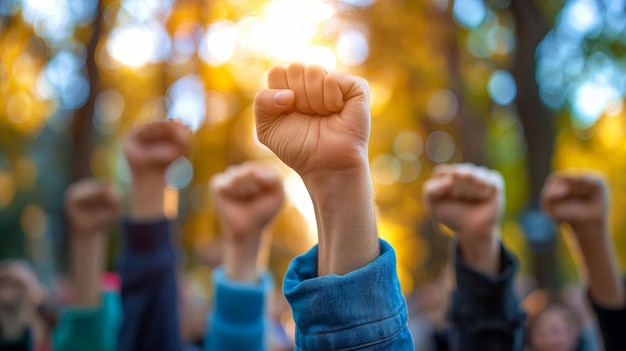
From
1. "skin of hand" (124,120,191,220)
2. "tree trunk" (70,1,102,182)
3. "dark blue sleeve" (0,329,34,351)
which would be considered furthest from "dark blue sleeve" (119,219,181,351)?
"tree trunk" (70,1,102,182)

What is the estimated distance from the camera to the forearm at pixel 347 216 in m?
1.39

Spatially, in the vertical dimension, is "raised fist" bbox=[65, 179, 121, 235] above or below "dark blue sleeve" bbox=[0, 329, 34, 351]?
above

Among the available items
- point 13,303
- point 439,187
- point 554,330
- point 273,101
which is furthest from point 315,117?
point 554,330

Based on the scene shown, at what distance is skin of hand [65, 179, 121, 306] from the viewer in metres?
2.80

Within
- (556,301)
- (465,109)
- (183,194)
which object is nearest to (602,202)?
(556,301)

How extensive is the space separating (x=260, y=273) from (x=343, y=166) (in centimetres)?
126

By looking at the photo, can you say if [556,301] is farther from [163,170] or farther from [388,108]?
[388,108]

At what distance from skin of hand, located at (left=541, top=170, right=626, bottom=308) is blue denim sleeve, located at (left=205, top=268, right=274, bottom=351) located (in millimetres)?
1141

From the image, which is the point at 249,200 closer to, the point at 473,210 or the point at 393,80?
the point at 473,210

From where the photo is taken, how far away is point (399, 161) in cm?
1446

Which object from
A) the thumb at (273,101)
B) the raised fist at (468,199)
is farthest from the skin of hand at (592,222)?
the thumb at (273,101)

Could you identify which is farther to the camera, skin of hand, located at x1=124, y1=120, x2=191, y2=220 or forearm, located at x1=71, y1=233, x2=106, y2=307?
forearm, located at x1=71, y1=233, x2=106, y2=307

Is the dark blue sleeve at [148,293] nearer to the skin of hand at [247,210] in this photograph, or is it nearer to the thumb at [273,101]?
the skin of hand at [247,210]

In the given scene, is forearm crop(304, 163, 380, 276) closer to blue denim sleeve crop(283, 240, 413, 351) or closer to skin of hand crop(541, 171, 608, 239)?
blue denim sleeve crop(283, 240, 413, 351)
